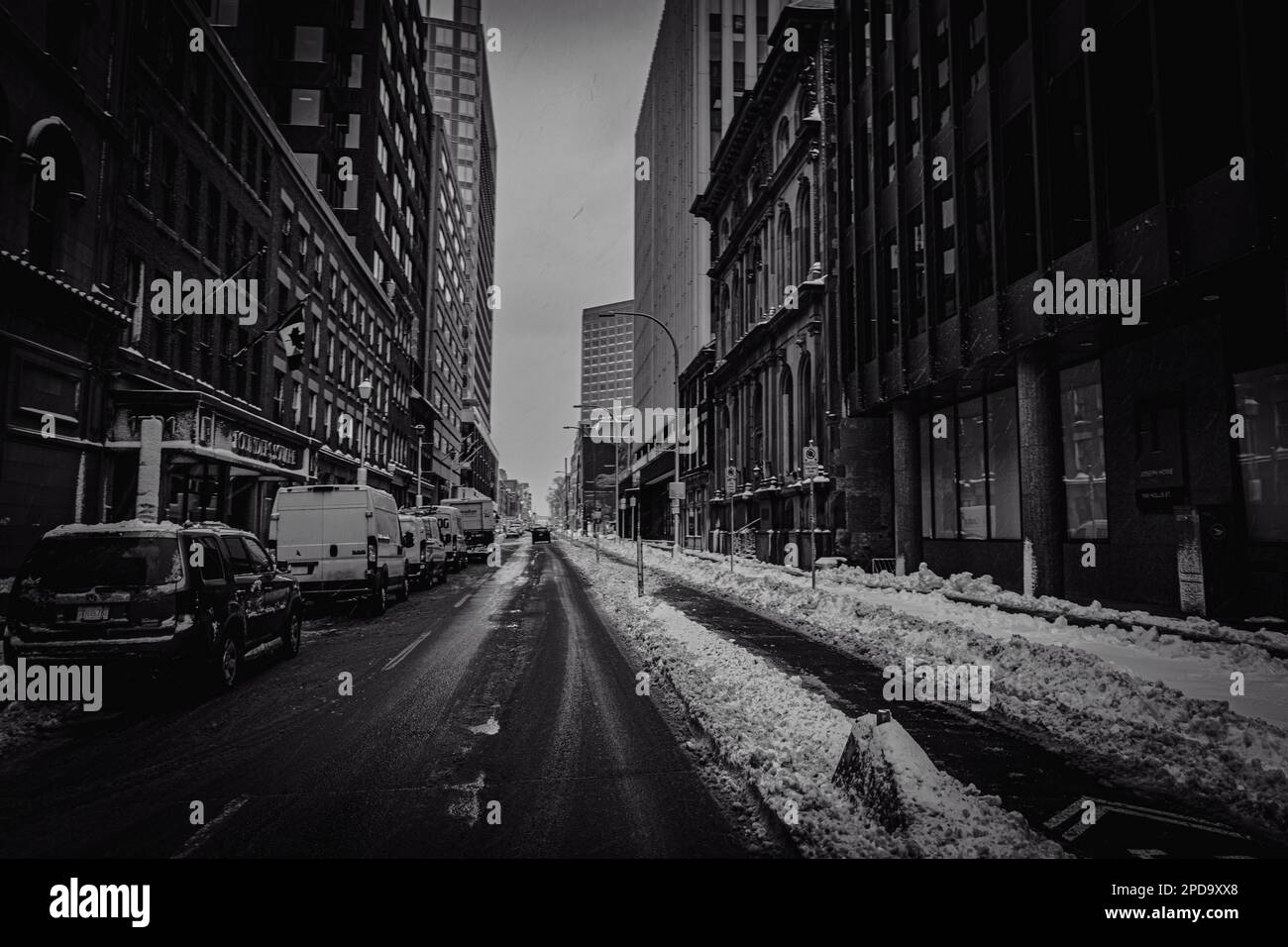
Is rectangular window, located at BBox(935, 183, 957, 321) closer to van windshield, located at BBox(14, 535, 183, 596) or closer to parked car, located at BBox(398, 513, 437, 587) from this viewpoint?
parked car, located at BBox(398, 513, 437, 587)

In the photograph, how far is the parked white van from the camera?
1705cm

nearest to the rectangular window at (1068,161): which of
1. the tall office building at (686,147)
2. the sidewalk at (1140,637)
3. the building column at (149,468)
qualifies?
the sidewalk at (1140,637)

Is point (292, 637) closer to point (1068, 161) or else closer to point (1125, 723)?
point (1125, 723)

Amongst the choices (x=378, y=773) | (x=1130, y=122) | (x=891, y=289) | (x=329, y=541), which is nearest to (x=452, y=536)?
(x=329, y=541)

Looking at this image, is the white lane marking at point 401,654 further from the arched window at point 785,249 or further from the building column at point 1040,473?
the arched window at point 785,249

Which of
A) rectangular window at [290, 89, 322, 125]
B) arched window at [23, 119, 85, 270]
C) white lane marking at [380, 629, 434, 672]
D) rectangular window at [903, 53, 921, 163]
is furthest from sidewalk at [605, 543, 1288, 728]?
rectangular window at [290, 89, 322, 125]

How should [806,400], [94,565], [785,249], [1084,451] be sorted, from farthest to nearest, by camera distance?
1. [785,249]
2. [806,400]
3. [1084,451]
4. [94,565]

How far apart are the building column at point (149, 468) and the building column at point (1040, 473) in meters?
21.9

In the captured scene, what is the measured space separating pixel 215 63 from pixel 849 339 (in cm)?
2383

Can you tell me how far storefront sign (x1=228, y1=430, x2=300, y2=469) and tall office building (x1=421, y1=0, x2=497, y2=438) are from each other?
7781 centimetres

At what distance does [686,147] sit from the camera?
70250mm

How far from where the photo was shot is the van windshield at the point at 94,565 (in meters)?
8.12

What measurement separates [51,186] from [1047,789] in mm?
21334
